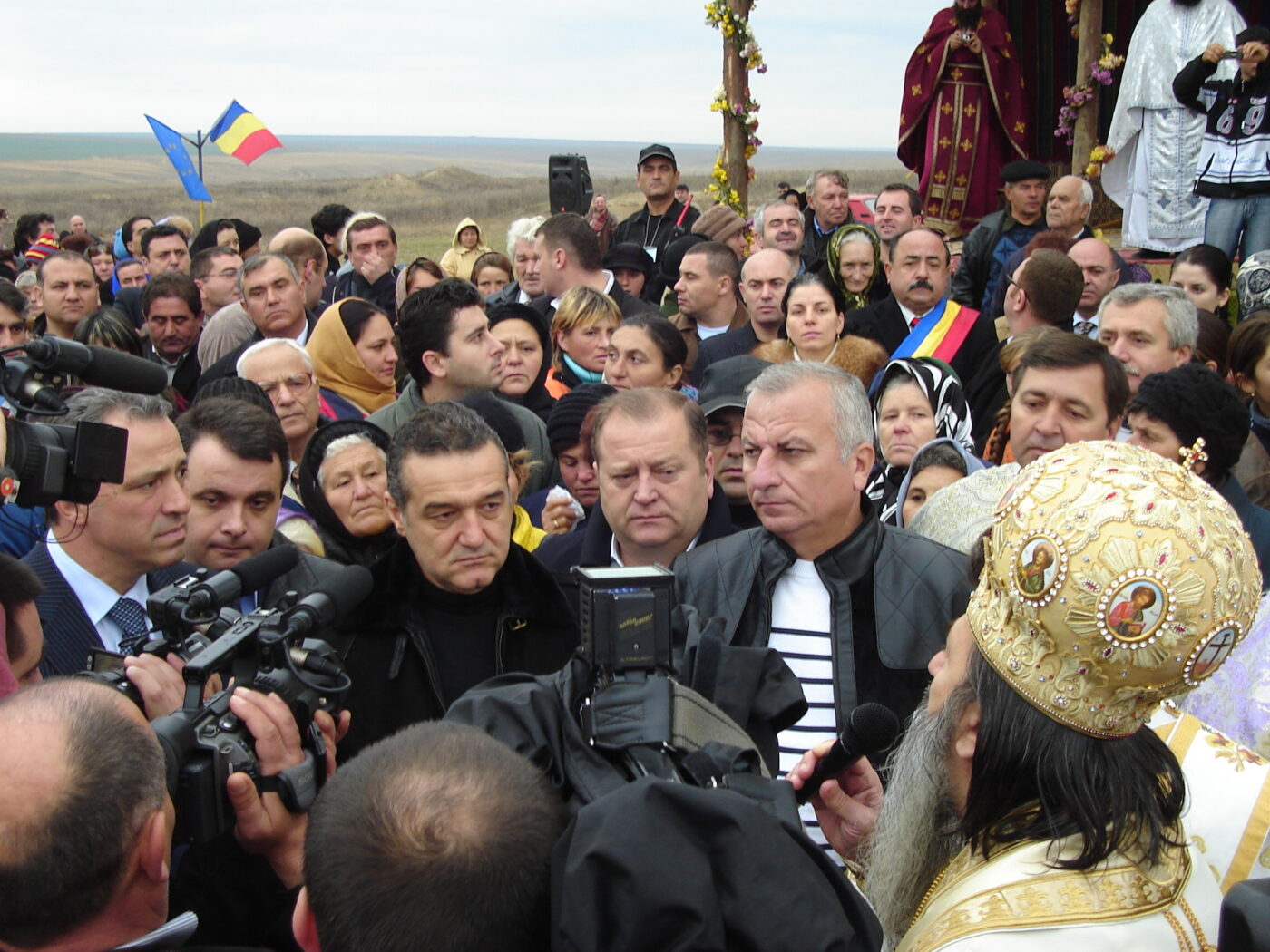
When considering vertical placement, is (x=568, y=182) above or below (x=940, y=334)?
above

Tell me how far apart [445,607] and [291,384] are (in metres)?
2.15

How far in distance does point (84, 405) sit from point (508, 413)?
212 cm

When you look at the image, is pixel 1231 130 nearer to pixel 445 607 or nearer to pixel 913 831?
pixel 445 607

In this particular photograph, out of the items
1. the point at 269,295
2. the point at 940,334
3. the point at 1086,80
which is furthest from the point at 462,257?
the point at 1086,80

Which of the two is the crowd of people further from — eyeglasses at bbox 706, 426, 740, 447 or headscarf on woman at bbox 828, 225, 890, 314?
headscarf on woman at bbox 828, 225, 890, 314

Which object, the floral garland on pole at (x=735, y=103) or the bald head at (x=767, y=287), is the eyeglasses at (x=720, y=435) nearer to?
the bald head at (x=767, y=287)

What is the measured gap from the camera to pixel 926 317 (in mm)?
6215

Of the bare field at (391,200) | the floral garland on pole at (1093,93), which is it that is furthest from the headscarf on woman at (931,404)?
the bare field at (391,200)

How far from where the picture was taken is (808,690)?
2947mm

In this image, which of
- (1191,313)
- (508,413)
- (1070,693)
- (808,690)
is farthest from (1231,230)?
(1070,693)

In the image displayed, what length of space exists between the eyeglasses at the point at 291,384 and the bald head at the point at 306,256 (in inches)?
122

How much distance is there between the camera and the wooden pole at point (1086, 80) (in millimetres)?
9734

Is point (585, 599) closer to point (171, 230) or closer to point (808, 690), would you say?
point (808, 690)

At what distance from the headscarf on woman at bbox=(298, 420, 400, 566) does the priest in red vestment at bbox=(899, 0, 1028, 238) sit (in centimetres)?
788
